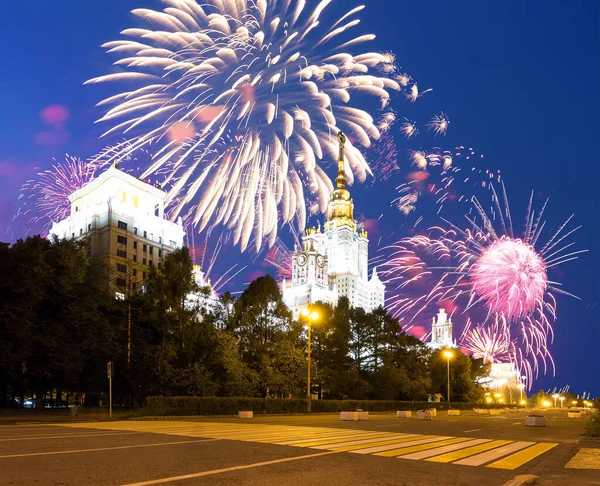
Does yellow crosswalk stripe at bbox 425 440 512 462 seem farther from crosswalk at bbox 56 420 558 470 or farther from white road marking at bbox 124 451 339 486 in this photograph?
white road marking at bbox 124 451 339 486

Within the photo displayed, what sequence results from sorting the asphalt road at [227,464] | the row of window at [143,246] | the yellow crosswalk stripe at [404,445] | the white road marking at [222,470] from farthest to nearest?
the row of window at [143,246] < the yellow crosswalk stripe at [404,445] < the asphalt road at [227,464] < the white road marking at [222,470]

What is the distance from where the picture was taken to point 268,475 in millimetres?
11539

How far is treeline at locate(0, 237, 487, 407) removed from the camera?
1549 inches

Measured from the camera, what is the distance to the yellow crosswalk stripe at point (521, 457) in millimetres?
14794

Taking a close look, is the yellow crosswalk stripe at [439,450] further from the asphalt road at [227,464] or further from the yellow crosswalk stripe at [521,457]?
the yellow crosswalk stripe at [521,457]

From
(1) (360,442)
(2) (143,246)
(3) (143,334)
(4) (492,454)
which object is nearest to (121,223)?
(2) (143,246)

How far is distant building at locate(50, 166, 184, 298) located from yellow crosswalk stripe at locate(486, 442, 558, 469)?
306 feet

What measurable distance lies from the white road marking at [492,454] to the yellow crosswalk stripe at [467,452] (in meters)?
0.30

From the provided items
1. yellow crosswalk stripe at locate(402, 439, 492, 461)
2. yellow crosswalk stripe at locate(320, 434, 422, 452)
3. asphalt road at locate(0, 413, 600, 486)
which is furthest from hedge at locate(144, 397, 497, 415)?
yellow crosswalk stripe at locate(402, 439, 492, 461)

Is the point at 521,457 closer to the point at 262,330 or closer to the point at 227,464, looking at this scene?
the point at 227,464

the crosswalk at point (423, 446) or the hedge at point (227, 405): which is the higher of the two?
the crosswalk at point (423, 446)

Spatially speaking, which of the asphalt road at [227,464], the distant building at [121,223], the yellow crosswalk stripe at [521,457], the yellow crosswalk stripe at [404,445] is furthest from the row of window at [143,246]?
the yellow crosswalk stripe at [521,457]

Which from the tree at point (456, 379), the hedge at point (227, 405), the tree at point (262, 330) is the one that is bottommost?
the tree at point (456, 379)

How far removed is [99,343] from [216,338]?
11.4m
